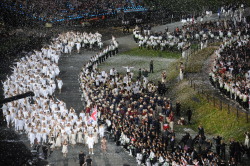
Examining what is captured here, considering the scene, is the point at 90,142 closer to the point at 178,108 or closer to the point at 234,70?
the point at 178,108

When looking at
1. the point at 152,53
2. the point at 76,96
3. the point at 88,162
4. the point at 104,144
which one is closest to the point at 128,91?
the point at 76,96

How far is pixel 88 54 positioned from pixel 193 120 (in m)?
26.4

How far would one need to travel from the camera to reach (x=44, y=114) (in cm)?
4319

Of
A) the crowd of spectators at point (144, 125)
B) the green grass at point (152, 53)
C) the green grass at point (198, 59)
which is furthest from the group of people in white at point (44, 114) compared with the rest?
the green grass at point (198, 59)

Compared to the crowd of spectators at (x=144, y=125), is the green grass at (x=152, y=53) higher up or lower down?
higher up

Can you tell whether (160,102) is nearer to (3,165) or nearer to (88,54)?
(3,165)

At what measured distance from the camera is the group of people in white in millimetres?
40906

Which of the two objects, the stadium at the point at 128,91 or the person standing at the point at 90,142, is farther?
the person standing at the point at 90,142

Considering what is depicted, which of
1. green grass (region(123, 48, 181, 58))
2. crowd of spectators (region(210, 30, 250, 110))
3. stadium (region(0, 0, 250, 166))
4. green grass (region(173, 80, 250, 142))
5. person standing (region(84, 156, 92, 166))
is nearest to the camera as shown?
person standing (region(84, 156, 92, 166))

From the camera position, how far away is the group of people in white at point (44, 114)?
134ft

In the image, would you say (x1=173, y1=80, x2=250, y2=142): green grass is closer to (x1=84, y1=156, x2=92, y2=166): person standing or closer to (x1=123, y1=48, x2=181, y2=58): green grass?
(x1=84, y1=156, x2=92, y2=166): person standing

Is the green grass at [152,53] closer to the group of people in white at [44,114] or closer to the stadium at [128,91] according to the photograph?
the stadium at [128,91]

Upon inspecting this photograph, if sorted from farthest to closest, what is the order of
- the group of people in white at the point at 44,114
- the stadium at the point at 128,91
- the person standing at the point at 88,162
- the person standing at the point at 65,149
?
the group of people in white at the point at 44,114
the person standing at the point at 65,149
the stadium at the point at 128,91
the person standing at the point at 88,162

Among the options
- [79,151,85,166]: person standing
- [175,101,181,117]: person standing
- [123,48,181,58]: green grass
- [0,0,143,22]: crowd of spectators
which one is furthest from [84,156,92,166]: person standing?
[0,0,143,22]: crowd of spectators
